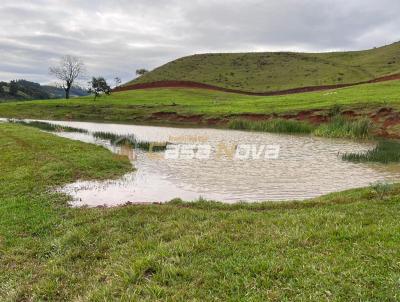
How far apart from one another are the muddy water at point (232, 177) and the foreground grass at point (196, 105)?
2351 centimetres

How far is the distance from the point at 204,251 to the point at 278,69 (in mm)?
119875

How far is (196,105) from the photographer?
7156 centimetres

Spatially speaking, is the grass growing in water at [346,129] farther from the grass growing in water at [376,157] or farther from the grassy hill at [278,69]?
the grassy hill at [278,69]

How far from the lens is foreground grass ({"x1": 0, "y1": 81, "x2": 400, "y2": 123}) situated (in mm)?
51969

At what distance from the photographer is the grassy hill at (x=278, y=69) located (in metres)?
103

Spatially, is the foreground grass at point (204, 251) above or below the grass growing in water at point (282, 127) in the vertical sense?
below

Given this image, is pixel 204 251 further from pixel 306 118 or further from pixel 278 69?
pixel 278 69

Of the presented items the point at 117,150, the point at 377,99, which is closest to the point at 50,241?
the point at 117,150

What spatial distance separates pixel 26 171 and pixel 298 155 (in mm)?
17453

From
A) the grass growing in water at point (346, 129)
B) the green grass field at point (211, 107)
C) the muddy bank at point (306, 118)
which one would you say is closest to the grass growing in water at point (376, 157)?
the grass growing in water at point (346, 129)

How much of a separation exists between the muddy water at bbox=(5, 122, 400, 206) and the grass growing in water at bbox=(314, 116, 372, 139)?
8375 mm

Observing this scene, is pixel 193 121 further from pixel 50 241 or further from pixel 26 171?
pixel 50 241

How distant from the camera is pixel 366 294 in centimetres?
655

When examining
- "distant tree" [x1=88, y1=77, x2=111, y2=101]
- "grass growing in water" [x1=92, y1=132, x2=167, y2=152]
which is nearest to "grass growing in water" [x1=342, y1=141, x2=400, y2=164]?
"grass growing in water" [x1=92, y1=132, x2=167, y2=152]
